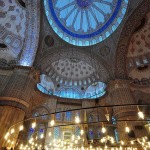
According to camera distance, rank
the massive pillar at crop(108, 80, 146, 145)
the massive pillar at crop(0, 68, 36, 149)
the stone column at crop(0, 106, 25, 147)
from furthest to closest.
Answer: the massive pillar at crop(108, 80, 146, 145) < the massive pillar at crop(0, 68, 36, 149) < the stone column at crop(0, 106, 25, 147)

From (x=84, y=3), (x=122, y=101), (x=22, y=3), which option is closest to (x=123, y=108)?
(x=122, y=101)

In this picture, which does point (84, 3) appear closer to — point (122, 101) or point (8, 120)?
point (122, 101)

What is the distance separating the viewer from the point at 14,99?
27.0 ft

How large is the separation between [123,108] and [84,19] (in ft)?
30.8

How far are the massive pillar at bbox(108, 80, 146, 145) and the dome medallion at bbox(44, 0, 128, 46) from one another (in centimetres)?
457

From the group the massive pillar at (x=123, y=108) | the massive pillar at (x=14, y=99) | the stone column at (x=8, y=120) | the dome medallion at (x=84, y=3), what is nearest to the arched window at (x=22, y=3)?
the massive pillar at (x=14, y=99)

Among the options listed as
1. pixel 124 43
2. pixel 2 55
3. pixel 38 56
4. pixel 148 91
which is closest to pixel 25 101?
pixel 38 56

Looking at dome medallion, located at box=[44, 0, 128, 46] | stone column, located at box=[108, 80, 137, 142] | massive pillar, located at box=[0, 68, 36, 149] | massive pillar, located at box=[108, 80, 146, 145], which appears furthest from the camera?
dome medallion, located at box=[44, 0, 128, 46]

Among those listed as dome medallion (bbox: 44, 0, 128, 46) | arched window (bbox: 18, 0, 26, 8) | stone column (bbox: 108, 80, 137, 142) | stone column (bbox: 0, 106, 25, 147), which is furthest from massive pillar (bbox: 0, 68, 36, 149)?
stone column (bbox: 108, 80, 137, 142)

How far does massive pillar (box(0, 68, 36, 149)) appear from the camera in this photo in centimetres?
725

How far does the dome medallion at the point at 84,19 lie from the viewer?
40.0ft

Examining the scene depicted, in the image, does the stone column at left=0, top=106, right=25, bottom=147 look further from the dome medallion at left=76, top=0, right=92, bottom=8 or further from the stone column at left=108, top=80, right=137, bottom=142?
the dome medallion at left=76, top=0, right=92, bottom=8

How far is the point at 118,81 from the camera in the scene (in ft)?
34.1

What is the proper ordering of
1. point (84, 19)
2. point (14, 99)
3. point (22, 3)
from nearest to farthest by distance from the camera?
point (14, 99)
point (22, 3)
point (84, 19)
